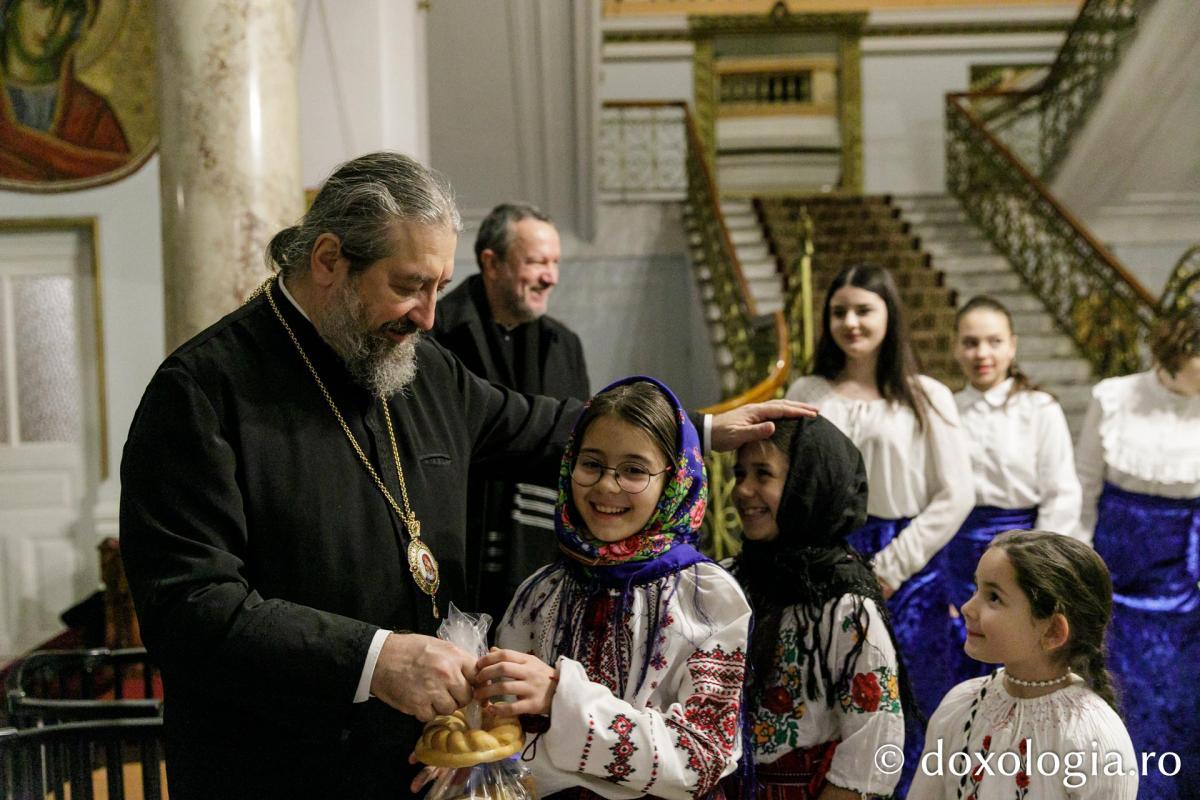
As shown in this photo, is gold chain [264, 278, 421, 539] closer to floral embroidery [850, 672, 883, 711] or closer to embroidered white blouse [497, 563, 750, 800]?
embroidered white blouse [497, 563, 750, 800]

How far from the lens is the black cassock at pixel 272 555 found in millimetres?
1746

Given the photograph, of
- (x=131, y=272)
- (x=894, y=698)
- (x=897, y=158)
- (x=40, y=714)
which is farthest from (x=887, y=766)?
(x=897, y=158)

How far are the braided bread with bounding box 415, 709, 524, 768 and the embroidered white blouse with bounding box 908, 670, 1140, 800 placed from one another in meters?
0.98

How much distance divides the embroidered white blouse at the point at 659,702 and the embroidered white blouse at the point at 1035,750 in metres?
0.53

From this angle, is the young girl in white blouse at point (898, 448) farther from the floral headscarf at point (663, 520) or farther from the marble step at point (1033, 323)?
→ the marble step at point (1033, 323)

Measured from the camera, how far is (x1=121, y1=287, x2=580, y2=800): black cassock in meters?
1.75

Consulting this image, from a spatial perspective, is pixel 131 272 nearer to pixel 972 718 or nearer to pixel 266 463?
pixel 266 463

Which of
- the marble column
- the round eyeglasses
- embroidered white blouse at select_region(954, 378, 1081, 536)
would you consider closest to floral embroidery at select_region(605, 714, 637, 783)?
the round eyeglasses

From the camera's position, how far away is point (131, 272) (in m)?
6.87

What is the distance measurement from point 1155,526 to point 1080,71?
8828 millimetres

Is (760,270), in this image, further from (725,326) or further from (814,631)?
(814,631)

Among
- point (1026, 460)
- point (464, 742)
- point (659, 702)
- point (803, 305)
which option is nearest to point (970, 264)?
point (803, 305)

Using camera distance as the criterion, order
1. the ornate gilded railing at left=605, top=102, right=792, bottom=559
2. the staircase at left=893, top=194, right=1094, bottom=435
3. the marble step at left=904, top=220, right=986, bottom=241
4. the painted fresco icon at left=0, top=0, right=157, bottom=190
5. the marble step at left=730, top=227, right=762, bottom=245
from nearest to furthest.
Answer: the ornate gilded railing at left=605, top=102, right=792, bottom=559 < the painted fresco icon at left=0, top=0, right=157, bottom=190 < the staircase at left=893, top=194, right=1094, bottom=435 < the marble step at left=730, top=227, right=762, bottom=245 < the marble step at left=904, top=220, right=986, bottom=241

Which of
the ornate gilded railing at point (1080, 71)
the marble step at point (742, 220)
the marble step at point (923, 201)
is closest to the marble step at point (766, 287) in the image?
the marble step at point (742, 220)
